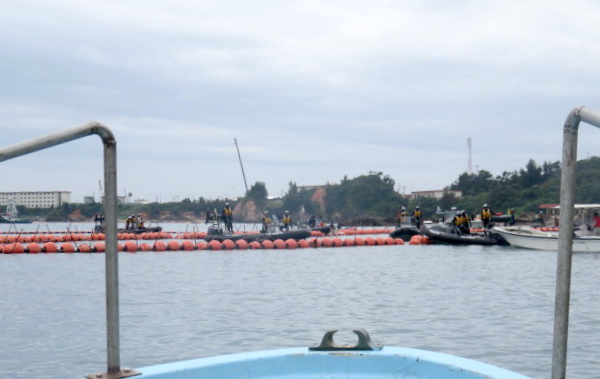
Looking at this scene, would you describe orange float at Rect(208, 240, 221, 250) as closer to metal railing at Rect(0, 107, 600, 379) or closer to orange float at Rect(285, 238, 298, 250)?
orange float at Rect(285, 238, 298, 250)

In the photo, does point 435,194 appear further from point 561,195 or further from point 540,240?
point 561,195

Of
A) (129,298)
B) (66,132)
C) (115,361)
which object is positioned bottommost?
(129,298)

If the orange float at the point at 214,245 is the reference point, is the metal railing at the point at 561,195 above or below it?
above

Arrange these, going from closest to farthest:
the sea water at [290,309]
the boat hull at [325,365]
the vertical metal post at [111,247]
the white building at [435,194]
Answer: the vertical metal post at [111,247] < the boat hull at [325,365] < the sea water at [290,309] < the white building at [435,194]

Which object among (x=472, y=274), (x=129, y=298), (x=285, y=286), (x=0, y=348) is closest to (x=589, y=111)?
(x=0, y=348)

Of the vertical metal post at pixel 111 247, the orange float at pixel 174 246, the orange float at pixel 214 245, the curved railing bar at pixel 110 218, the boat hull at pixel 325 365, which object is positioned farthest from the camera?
the orange float at pixel 174 246

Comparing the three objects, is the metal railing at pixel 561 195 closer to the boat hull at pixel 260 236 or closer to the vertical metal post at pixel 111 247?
the vertical metal post at pixel 111 247

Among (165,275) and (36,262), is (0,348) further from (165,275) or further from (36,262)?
(36,262)

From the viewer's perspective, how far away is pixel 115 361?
4.35m

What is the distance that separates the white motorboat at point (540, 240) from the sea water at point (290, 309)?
598 millimetres

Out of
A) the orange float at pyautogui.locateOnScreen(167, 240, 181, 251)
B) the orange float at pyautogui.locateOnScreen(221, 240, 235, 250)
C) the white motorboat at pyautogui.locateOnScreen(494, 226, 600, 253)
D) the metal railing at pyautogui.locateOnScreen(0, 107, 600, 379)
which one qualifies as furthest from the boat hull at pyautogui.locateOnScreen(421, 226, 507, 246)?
the metal railing at pyautogui.locateOnScreen(0, 107, 600, 379)

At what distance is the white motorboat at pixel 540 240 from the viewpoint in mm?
28766

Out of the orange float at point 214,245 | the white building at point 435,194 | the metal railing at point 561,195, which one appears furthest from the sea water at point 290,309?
the white building at point 435,194

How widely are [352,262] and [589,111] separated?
96.4 ft
